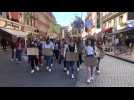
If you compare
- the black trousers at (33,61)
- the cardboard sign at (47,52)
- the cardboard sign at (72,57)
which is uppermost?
the cardboard sign at (47,52)

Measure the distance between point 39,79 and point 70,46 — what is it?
1.94m

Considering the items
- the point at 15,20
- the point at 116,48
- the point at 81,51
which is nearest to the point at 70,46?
the point at 81,51

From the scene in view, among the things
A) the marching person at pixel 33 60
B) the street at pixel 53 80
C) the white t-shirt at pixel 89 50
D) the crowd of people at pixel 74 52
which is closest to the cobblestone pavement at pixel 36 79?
the street at pixel 53 80

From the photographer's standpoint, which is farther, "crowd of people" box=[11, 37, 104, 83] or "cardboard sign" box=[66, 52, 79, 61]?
"cardboard sign" box=[66, 52, 79, 61]

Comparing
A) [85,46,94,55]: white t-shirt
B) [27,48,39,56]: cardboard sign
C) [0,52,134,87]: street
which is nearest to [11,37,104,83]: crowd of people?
[85,46,94,55]: white t-shirt

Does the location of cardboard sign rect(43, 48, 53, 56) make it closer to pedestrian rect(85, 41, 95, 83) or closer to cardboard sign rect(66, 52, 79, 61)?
cardboard sign rect(66, 52, 79, 61)

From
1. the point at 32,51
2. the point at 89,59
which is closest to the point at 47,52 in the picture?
the point at 32,51

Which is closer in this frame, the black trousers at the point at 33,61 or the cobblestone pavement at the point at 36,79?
the cobblestone pavement at the point at 36,79

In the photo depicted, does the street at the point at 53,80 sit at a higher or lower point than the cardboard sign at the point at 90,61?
lower

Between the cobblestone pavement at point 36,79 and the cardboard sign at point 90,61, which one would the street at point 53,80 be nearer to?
the cobblestone pavement at point 36,79

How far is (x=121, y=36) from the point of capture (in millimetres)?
35844

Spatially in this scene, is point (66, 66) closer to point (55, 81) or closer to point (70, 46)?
point (70, 46)

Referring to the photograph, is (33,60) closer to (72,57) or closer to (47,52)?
(47,52)

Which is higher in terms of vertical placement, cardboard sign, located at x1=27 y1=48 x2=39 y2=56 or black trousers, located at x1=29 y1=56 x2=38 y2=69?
cardboard sign, located at x1=27 y1=48 x2=39 y2=56
